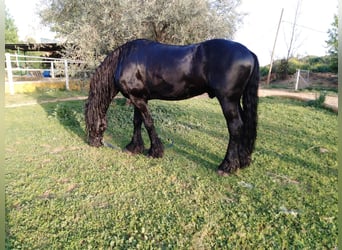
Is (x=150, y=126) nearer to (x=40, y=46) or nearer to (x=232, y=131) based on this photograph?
(x=232, y=131)

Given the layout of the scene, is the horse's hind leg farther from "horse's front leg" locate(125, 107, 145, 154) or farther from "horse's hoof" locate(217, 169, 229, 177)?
"horse's front leg" locate(125, 107, 145, 154)

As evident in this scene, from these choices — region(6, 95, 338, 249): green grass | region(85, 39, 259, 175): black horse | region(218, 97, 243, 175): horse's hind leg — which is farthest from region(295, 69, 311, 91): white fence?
region(218, 97, 243, 175): horse's hind leg

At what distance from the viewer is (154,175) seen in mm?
2955

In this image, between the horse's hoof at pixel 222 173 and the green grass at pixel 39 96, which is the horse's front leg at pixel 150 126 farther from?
the green grass at pixel 39 96

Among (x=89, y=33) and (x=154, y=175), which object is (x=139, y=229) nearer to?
(x=154, y=175)

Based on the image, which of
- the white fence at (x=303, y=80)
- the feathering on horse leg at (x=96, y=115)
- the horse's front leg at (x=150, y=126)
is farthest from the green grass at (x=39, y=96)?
the white fence at (x=303, y=80)

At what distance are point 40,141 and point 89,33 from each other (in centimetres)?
477

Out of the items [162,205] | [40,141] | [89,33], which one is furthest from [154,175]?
[89,33]

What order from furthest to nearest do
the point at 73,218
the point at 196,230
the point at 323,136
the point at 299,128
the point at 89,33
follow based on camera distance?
the point at 89,33, the point at 299,128, the point at 323,136, the point at 73,218, the point at 196,230

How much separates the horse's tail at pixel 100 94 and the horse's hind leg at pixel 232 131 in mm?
1736

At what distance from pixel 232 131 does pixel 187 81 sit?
2.91ft

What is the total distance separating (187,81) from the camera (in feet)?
10.0

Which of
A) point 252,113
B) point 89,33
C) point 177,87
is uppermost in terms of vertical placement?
point 89,33

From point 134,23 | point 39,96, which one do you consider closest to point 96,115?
point 134,23
